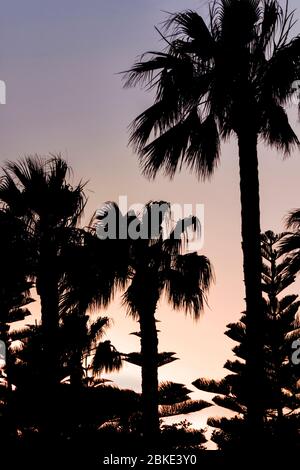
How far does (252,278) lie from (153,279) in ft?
17.9

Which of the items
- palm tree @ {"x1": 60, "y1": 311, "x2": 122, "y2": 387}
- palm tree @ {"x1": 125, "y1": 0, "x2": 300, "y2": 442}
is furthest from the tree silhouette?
palm tree @ {"x1": 125, "y1": 0, "x2": 300, "y2": 442}

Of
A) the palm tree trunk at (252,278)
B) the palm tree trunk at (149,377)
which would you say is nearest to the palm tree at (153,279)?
the palm tree trunk at (149,377)

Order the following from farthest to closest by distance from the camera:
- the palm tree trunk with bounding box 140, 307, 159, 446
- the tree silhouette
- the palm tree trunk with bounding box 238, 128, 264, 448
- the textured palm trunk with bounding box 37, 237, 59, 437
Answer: the tree silhouette < the palm tree trunk with bounding box 140, 307, 159, 446 < the textured palm trunk with bounding box 37, 237, 59, 437 < the palm tree trunk with bounding box 238, 128, 264, 448

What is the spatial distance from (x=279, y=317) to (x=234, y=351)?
2.30m

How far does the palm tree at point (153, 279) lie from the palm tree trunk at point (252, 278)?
4.46m

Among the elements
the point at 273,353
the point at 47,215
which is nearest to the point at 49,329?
the point at 47,215

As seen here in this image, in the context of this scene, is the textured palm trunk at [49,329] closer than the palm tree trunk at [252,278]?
No

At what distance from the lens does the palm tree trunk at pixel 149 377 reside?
15859mm

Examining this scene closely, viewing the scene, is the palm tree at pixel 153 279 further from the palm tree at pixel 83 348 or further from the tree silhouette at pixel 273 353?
the tree silhouette at pixel 273 353

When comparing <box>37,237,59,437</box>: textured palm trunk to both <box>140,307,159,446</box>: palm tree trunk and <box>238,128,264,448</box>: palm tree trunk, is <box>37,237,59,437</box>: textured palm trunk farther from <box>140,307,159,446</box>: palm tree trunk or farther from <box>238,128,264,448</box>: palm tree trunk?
<box>238,128,264,448</box>: palm tree trunk

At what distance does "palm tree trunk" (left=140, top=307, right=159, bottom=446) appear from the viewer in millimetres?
15859

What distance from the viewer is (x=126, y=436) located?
713 inches

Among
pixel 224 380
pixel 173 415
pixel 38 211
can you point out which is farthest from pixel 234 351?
pixel 38 211

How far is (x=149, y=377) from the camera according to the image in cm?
1606
